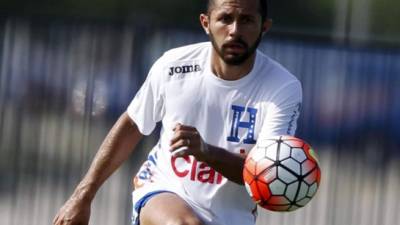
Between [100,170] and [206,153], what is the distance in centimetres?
85

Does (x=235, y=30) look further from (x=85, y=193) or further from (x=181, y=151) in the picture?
(x=85, y=193)

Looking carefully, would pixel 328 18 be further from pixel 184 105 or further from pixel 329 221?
pixel 184 105

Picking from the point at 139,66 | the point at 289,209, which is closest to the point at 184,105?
the point at 289,209

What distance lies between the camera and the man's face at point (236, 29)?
5.75 m

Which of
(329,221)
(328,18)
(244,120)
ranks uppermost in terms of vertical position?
(328,18)

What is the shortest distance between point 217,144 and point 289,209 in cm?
51

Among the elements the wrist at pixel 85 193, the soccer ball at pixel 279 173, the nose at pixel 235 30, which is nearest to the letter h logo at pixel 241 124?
the soccer ball at pixel 279 173

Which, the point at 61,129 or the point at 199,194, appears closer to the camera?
the point at 199,194

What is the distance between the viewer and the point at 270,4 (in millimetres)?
8352

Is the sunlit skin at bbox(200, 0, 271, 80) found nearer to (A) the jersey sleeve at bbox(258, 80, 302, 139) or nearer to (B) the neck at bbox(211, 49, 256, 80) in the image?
(B) the neck at bbox(211, 49, 256, 80)

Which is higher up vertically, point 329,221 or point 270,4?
point 270,4

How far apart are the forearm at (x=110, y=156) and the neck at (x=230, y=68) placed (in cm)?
52

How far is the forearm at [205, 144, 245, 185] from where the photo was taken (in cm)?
546

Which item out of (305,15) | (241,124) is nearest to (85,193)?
(241,124)
